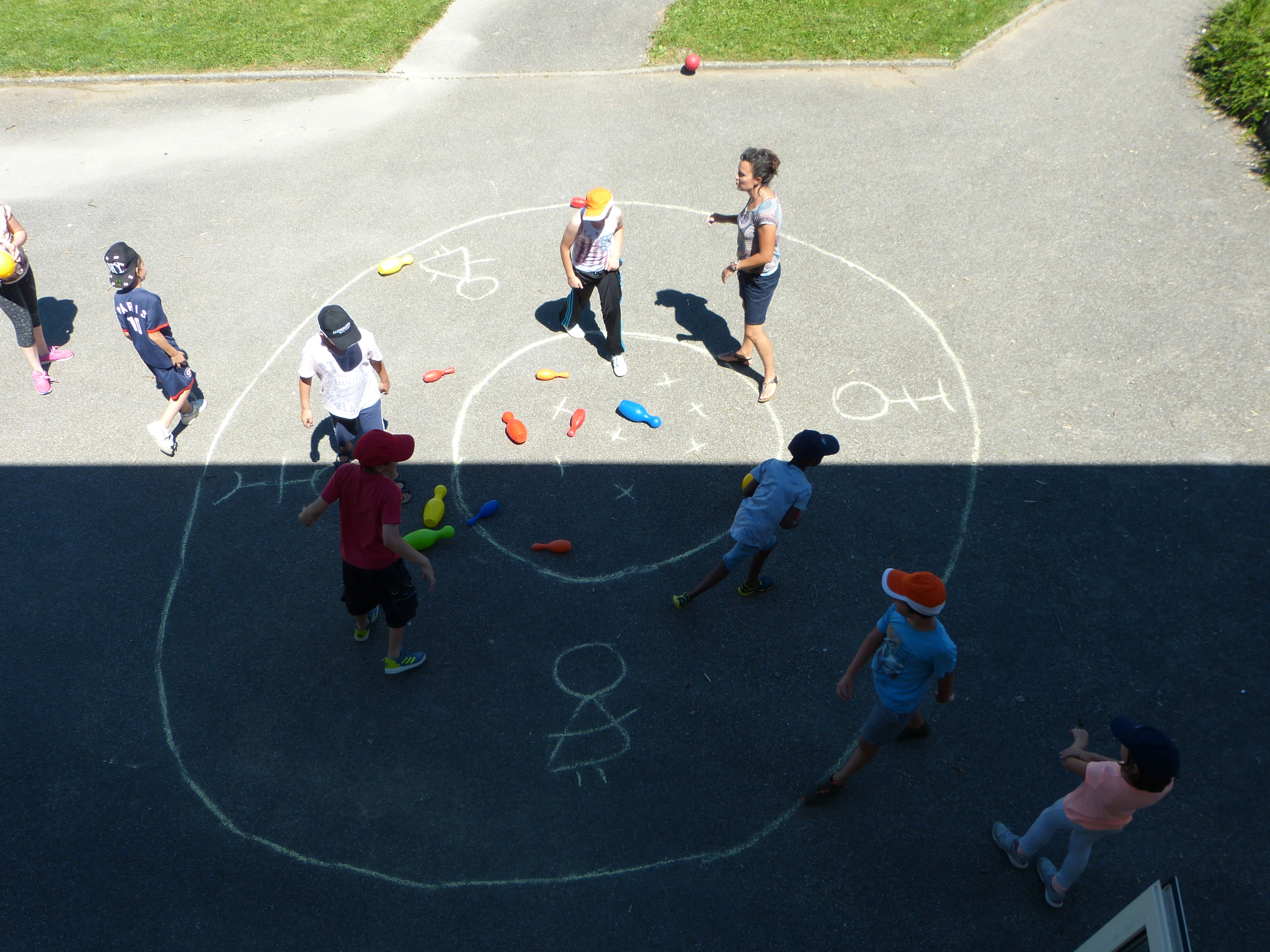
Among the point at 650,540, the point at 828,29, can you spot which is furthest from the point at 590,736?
the point at 828,29

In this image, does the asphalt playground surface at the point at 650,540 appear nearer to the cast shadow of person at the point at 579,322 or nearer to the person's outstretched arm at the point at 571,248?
→ the cast shadow of person at the point at 579,322

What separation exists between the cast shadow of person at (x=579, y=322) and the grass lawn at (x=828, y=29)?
5534mm

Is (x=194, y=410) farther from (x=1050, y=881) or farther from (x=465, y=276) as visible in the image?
(x=1050, y=881)

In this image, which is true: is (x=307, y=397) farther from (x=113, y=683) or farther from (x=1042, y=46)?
(x=1042, y=46)

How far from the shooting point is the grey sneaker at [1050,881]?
441cm

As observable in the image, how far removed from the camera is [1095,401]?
709 cm

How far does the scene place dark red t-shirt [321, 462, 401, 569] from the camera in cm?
483

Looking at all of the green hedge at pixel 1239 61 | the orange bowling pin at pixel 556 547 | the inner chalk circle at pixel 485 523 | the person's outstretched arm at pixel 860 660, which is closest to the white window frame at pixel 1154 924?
the person's outstretched arm at pixel 860 660

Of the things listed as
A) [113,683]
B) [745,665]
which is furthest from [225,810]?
[745,665]

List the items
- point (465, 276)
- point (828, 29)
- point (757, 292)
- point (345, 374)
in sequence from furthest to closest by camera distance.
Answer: point (828, 29)
point (465, 276)
point (757, 292)
point (345, 374)

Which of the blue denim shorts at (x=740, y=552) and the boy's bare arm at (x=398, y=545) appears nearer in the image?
the boy's bare arm at (x=398, y=545)

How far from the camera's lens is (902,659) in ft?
14.1

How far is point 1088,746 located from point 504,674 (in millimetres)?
3692

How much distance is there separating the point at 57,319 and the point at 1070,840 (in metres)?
10.1
